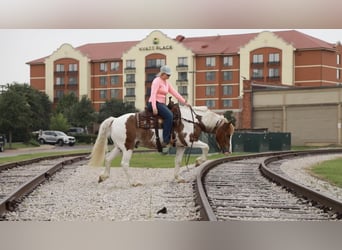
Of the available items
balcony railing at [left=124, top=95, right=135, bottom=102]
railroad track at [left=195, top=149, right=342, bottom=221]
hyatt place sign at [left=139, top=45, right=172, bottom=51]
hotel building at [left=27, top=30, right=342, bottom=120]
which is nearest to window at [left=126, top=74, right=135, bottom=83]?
hotel building at [left=27, top=30, right=342, bottom=120]

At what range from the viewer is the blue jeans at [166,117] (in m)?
4.70

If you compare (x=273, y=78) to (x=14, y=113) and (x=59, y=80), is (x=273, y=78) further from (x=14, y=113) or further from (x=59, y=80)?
(x=14, y=113)

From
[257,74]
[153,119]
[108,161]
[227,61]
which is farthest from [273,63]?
[108,161]

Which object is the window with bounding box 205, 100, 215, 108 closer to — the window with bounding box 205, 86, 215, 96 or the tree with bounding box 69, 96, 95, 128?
the window with bounding box 205, 86, 215, 96

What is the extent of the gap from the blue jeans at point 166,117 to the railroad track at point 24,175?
2.00ft

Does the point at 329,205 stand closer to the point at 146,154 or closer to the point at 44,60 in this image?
the point at 146,154

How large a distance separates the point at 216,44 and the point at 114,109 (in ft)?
2.94

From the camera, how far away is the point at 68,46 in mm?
4586

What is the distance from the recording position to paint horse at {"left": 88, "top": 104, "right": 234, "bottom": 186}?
188 inches

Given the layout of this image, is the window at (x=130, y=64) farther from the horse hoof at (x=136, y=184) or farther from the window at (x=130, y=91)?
the horse hoof at (x=136, y=184)

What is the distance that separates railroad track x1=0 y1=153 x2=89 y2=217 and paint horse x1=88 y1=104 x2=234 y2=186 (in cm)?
18

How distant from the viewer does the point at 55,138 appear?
475cm

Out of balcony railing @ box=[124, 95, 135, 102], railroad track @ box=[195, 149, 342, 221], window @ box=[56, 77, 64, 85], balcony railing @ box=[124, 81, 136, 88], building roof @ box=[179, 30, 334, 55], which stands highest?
building roof @ box=[179, 30, 334, 55]

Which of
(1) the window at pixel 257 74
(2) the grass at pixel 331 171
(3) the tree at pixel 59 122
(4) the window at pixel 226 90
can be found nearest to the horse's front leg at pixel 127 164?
(3) the tree at pixel 59 122
